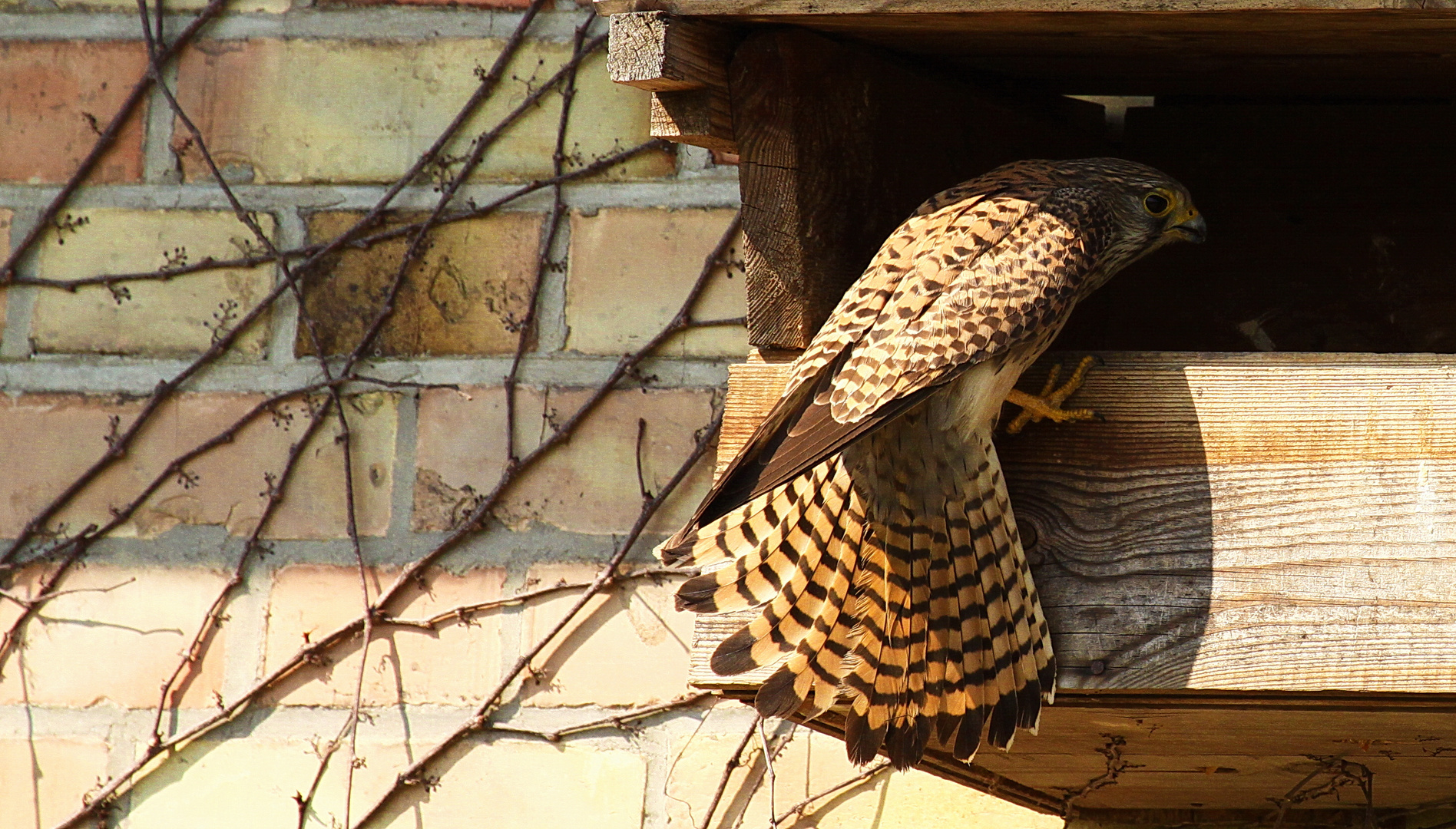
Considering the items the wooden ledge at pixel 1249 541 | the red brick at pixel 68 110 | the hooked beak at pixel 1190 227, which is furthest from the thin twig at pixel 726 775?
the red brick at pixel 68 110

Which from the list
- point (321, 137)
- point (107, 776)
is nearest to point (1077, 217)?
point (321, 137)

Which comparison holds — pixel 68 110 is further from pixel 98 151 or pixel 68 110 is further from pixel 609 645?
pixel 609 645

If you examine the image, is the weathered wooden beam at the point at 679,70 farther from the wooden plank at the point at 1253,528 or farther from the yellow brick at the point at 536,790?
the yellow brick at the point at 536,790

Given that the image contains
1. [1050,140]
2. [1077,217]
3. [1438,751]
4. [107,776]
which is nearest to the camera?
[1077,217]

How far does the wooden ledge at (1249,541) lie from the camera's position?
160 centimetres

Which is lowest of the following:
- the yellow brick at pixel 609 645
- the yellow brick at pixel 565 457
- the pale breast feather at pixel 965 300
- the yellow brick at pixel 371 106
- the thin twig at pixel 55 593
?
the yellow brick at pixel 609 645

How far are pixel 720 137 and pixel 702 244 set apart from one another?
2.26ft

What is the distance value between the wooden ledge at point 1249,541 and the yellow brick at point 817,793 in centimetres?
62

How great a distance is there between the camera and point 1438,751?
191cm

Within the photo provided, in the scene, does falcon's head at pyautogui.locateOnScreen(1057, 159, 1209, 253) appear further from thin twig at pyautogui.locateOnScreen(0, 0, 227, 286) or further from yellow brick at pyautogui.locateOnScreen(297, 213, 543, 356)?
thin twig at pyautogui.locateOnScreen(0, 0, 227, 286)

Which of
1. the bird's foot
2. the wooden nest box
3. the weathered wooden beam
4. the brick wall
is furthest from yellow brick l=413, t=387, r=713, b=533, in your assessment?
the bird's foot

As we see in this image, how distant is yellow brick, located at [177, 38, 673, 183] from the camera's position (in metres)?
2.62

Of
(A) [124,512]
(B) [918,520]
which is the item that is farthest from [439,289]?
(B) [918,520]

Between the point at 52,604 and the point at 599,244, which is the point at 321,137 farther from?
the point at 52,604
